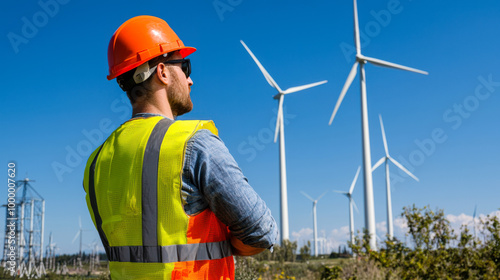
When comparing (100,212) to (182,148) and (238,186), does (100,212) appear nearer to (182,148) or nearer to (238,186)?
(182,148)

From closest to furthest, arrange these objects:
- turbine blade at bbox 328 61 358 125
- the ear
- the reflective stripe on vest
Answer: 1. the reflective stripe on vest
2. the ear
3. turbine blade at bbox 328 61 358 125

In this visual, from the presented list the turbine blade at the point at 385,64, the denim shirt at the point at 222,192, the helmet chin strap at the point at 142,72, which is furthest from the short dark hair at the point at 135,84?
the turbine blade at the point at 385,64

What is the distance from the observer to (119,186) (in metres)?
2.01

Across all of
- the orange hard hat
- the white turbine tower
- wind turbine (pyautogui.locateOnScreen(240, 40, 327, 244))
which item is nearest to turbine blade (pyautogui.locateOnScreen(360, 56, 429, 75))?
the white turbine tower

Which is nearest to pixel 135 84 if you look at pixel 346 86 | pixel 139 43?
pixel 139 43

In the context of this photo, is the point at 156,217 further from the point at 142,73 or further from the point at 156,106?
the point at 142,73

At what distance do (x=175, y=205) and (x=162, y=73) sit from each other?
2.42ft

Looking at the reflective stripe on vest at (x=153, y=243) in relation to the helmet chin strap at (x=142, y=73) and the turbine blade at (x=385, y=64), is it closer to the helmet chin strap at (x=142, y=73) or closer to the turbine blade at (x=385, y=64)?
the helmet chin strap at (x=142, y=73)

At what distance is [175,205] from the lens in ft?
6.12

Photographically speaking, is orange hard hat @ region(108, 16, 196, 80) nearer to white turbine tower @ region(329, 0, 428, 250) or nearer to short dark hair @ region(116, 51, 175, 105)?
short dark hair @ region(116, 51, 175, 105)

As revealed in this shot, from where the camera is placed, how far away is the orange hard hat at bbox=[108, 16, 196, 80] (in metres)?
2.33

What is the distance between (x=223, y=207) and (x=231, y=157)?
209 millimetres

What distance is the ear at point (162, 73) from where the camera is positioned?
228 centimetres

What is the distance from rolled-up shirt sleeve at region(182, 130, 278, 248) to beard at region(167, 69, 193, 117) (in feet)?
A: 1.39
